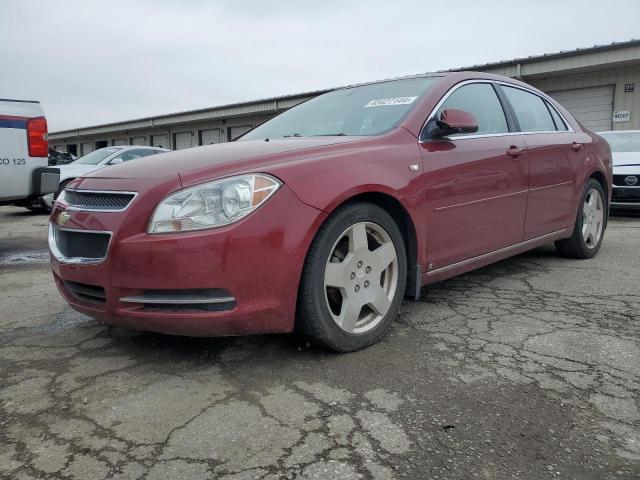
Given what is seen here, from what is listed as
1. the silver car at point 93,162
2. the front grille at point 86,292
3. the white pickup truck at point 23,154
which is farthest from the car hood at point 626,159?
the front grille at point 86,292

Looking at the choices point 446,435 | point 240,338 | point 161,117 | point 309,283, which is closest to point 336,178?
point 309,283

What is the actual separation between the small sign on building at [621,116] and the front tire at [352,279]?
12022mm

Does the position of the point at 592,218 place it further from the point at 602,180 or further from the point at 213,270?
the point at 213,270

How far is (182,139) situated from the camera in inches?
1035

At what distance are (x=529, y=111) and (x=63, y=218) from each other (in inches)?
134

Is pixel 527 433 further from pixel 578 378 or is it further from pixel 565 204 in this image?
pixel 565 204

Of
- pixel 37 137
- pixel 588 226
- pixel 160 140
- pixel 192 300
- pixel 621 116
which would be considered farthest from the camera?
pixel 160 140

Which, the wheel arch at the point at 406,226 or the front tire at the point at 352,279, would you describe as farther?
the wheel arch at the point at 406,226

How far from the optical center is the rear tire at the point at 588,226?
4590mm

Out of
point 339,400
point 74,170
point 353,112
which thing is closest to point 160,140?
point 74,170

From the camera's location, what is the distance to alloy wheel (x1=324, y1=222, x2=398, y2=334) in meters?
2.55

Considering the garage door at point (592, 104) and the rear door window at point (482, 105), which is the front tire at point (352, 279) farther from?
the garage door at point (592, 104)

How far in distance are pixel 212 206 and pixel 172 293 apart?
0.41m

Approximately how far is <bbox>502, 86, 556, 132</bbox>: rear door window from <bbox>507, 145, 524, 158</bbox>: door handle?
31 centimetres
